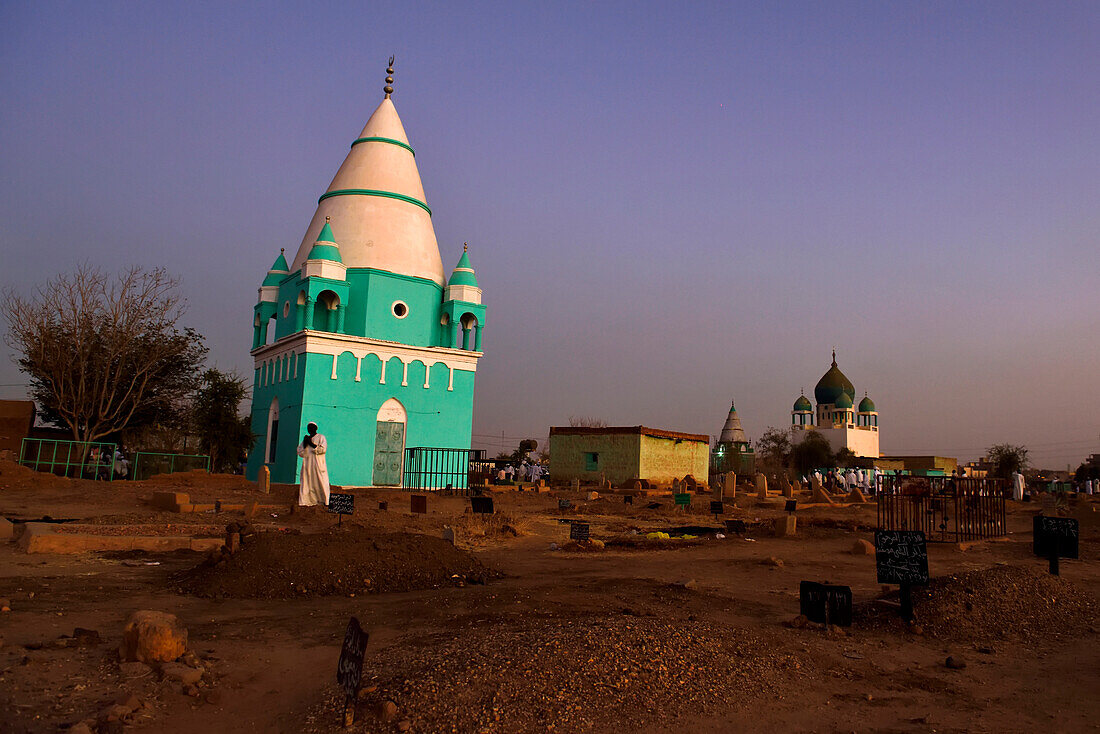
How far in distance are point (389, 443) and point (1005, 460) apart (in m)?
48.4

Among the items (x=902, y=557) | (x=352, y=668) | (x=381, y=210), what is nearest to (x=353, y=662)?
(x=352, y=668)

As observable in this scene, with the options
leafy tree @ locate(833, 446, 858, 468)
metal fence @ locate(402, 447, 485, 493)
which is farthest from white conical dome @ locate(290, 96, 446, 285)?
leafy tree @ locate(833, 446, 858, 468)

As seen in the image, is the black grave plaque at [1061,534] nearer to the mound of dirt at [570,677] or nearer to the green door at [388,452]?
the mound of dirt at [570,677]

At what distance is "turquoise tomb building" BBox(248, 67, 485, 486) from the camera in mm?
24359

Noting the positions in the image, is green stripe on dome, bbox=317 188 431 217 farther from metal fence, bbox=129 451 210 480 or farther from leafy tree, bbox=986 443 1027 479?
leafy tree, bbox=986 443 1027 479

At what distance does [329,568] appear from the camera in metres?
7.51

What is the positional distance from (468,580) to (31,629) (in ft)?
13.0

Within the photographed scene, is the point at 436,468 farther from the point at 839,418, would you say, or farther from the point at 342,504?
the point at 839,418

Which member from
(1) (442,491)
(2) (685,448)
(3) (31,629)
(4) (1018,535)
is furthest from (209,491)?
(2) (685,448)

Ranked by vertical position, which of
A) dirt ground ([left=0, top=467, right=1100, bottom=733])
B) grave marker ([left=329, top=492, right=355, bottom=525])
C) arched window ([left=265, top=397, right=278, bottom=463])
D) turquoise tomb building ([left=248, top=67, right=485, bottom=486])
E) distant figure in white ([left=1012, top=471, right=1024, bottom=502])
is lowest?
dirt ground ([left=0, top=467, right=1100, bottom=733])

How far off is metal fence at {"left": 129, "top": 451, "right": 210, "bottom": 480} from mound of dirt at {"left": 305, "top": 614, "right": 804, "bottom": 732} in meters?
20.1

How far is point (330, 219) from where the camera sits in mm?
26844

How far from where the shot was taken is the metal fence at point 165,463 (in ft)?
73.4

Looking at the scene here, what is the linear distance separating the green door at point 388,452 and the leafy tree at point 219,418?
14.5 ft
